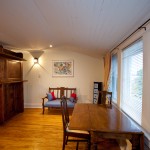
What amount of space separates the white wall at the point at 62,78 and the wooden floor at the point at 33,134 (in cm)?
136

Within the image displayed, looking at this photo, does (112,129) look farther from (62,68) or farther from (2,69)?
(62,68)

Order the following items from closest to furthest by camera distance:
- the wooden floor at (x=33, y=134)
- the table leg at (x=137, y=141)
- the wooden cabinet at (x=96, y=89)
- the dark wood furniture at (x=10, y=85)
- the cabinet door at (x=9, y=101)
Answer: the table leg at (x=137, y=141) < the wooden floor at (x=33, y=134) < the dark wood furniture at (x=10, y=85) < the cabinet door at (x=9, y=101) < the wooden cabinet at (x=96, y=89)

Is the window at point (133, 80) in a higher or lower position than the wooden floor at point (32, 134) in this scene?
higher

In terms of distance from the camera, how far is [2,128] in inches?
134

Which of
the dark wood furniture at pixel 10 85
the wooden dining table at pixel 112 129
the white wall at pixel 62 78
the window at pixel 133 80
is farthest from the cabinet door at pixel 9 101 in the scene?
the window at pixel 133 80

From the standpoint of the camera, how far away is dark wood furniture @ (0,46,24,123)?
3.69m

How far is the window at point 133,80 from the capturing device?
7.20 ft

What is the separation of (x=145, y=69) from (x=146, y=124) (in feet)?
2.42

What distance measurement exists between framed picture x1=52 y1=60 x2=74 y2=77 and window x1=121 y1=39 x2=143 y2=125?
274cm

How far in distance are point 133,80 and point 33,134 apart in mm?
2462

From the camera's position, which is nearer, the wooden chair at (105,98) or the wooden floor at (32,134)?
the wooden floor at (32,134)

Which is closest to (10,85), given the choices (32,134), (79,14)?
(32,134)

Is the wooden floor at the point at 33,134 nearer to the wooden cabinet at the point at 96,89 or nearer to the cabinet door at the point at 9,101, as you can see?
the cabinet door at the point at 9,101

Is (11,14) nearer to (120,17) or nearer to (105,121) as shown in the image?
(120,17)
